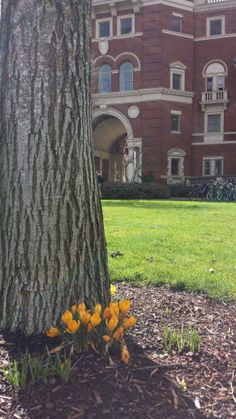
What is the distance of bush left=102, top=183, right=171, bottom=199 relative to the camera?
2831 cm

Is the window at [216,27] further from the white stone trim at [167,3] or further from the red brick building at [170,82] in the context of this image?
the white stone trim at [167,3]

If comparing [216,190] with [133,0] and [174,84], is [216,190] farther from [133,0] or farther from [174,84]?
[133,0]

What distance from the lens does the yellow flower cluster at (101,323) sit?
8.48 ft

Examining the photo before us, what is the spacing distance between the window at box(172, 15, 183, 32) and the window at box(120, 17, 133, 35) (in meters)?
3.60

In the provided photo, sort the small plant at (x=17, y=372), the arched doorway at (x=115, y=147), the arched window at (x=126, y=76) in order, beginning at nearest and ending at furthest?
the small plant at (x=17, y=372)
the arched doorway at (x=115, y=147)
the arched window at (x=126, y=76)

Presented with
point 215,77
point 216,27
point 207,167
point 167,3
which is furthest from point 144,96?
point 216,27

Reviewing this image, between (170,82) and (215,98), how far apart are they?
423cm

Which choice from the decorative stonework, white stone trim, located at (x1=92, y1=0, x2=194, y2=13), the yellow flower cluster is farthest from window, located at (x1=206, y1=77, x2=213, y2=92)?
the yellow flower cluster

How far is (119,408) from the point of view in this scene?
230 cm

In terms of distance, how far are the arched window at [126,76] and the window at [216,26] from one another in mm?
7439

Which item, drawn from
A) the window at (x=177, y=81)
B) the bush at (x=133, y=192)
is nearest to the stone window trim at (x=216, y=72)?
the window at (x=177, y=81)

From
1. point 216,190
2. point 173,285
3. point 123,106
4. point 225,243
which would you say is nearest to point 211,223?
point 225,243

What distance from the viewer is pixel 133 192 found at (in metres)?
28.4

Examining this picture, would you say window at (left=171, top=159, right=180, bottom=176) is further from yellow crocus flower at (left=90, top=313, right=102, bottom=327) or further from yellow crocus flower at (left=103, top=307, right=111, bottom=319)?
yellow crocus flower at (left=90, top=313, right=102, bottom=327)
